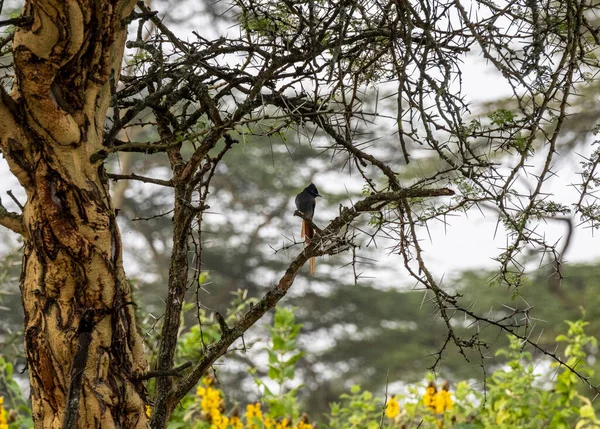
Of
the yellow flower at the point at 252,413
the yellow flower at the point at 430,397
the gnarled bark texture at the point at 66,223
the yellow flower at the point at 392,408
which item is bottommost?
the gnarled bark texture at the point at 66,223

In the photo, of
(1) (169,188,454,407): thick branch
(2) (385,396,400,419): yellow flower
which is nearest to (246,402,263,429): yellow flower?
(2) (385,396,400,419): yellow flower

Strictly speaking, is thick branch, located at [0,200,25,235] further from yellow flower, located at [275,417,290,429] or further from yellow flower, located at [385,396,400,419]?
yellow flower, located at [385,396,400,419]

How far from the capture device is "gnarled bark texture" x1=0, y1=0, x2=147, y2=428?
49.2 inches

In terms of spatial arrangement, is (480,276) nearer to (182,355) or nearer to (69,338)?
(182,355)

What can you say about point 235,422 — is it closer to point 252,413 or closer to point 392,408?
point 252,413

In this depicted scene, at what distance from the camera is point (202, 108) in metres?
1.67

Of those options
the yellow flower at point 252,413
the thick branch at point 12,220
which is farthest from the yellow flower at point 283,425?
the thick branch at point 12,220

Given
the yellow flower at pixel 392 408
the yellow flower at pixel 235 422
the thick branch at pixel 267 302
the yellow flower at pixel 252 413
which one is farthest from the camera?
the yellow flower at pixel 392 408

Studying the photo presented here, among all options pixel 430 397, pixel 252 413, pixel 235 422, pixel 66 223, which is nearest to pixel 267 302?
pixel 66 223

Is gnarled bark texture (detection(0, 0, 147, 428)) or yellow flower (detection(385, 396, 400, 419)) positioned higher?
yellow flower (detection(385, 396, 400, 419))

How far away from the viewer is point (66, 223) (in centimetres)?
128

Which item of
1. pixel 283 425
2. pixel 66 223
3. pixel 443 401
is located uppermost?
pixel 443 401

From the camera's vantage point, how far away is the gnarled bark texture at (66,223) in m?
1.25

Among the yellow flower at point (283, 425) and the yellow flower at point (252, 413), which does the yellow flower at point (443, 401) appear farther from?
the yellow flower at point (252, 413)
